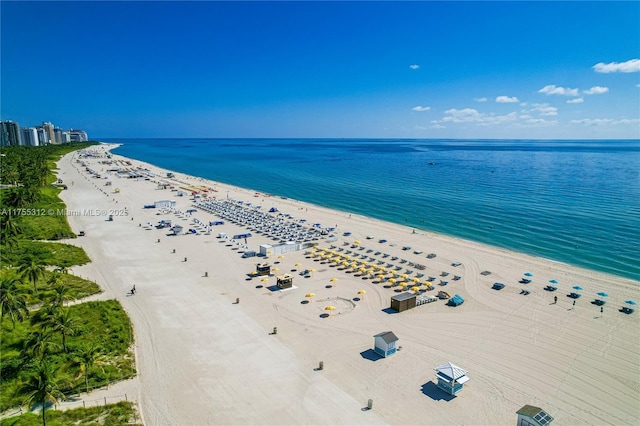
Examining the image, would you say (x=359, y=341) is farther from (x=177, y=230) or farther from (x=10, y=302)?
(x=177, y=230)

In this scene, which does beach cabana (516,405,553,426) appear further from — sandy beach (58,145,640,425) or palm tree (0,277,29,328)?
palm tree (0,277,29,328)

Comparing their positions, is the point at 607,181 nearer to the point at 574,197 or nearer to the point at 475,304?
the point at 574,197

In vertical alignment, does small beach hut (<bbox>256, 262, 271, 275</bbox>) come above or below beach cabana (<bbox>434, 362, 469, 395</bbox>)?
above

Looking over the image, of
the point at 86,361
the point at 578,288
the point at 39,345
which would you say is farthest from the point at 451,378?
the point at 39,345

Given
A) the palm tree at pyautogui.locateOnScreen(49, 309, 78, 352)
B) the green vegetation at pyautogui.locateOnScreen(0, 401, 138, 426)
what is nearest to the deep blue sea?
the green vegetation at pyautogui.locateOnScreen(0, 401, 138, 426)

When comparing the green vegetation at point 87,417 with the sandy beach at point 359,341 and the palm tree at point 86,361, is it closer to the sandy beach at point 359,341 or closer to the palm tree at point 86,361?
the sandy beach at point 359,341

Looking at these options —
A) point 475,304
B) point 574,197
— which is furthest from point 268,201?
point 574,197
